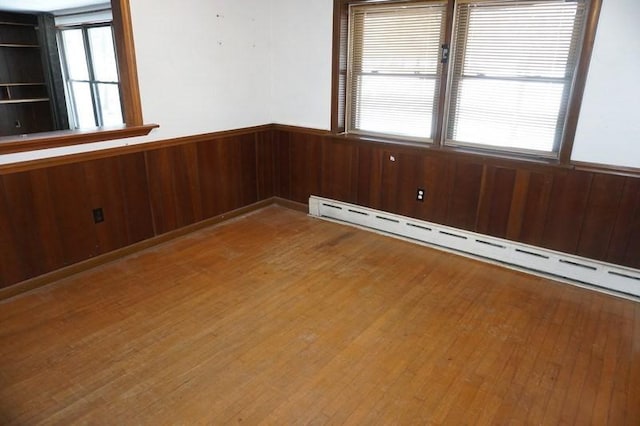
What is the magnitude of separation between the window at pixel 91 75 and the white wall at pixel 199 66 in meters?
2.46

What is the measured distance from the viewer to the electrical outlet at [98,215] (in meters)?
3.34

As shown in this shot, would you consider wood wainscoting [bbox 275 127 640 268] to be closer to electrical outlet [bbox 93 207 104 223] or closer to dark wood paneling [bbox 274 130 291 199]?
dark wood paneling [bbox 274 130 291 199]

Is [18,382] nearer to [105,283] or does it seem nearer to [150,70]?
[105,283]

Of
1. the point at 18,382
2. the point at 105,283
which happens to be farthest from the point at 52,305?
the point at 18,382

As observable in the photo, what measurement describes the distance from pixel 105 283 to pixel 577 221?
11.7ft

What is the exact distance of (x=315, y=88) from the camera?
428 cm

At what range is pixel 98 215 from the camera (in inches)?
132

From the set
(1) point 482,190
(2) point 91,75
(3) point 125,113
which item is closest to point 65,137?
(3) point 125,113

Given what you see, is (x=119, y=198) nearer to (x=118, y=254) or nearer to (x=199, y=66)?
(x=118, y=254)

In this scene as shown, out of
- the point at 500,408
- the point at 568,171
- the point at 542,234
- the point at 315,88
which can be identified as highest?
the point at 315,88

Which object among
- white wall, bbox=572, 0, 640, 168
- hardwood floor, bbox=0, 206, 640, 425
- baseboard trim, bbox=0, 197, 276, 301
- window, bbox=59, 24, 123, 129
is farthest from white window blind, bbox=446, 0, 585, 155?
window, bbox=59, 24, 123, 129

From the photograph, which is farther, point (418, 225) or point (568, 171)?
point (418, 225)

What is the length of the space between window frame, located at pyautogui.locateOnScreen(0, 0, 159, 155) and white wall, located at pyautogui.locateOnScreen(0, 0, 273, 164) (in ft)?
0.19

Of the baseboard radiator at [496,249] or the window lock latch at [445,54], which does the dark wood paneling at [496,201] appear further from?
the window lock latch at [445,54]
